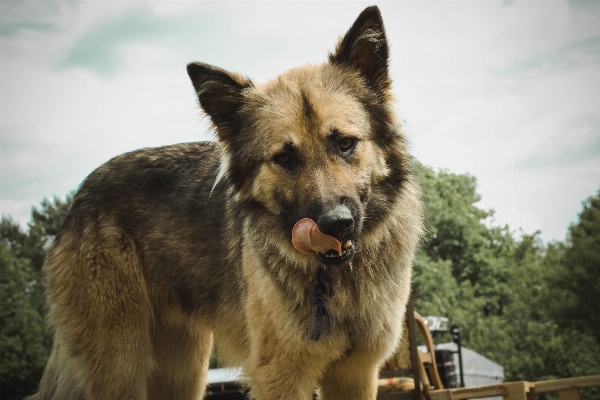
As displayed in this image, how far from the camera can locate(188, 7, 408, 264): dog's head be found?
3.56 metres

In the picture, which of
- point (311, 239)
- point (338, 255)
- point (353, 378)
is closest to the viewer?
point (311, 239)

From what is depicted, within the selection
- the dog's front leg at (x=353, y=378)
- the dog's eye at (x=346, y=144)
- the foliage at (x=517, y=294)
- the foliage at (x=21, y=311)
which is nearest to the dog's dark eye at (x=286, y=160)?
the dog's eye at (x=346, y=144)

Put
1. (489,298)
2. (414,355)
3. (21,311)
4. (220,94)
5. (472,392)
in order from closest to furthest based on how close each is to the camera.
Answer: (220,94) → (414,355) → (472,392) → (21,311) → (489,298)

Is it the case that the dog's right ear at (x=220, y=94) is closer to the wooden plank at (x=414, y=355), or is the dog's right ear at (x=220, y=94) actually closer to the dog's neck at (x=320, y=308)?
the dog's neck at (x=320, y=308)

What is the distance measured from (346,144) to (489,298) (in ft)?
146

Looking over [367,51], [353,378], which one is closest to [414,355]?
[353,378]

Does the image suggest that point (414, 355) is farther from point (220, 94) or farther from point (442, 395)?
point (220, 94)

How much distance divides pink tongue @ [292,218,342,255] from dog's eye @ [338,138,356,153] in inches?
21.9

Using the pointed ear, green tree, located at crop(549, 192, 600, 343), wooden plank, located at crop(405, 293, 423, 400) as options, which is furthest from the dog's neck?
green tree, located at crop(549, 192, 600, 343)

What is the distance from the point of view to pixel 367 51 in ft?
13.8

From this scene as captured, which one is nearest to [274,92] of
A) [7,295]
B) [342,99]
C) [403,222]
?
[342,99]

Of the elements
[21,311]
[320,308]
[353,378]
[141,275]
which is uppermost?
[141,275]

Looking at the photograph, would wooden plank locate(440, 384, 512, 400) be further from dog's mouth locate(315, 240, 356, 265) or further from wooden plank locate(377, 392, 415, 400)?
dog's mouth locate(315, 240, 356, 265)

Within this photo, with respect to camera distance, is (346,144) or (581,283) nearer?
(346,144)
